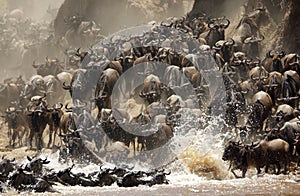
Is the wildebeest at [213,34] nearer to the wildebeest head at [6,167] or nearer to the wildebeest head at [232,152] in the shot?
the wildebeest head at [232,152]

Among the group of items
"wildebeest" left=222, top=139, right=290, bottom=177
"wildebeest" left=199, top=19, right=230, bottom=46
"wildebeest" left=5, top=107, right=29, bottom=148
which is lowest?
"wildebeest" left=222, top=139, right=290, bottom=177

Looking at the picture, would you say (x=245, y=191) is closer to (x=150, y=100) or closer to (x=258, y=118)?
(x=258, y=118)

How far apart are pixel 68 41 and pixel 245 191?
25420 mm

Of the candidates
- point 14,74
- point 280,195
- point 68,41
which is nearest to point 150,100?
point 280,195

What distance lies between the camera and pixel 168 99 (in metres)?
22.1

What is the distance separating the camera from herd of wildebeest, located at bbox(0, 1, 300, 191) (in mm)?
16625

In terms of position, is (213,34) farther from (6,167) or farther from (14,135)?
(6,167)

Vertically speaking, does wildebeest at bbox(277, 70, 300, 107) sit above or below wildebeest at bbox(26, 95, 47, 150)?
above

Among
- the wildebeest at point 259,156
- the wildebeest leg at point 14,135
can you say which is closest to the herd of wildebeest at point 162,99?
the wildebeest at point 259,156

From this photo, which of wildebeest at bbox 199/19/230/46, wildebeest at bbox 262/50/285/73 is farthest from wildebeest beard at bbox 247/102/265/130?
wildebeest at bbox 199/19/230/46

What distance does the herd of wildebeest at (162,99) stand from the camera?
16625 millimetres

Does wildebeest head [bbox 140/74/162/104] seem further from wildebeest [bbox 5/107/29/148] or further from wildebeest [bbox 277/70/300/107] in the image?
wildebeest [bbox 5/107/29/148]

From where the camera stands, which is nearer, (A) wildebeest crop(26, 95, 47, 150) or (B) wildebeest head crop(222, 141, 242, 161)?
(B) wildebeest head crop(222, 141, 242, 161)

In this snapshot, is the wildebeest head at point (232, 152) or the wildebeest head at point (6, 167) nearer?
the wildebeest head at point (6, 167)
